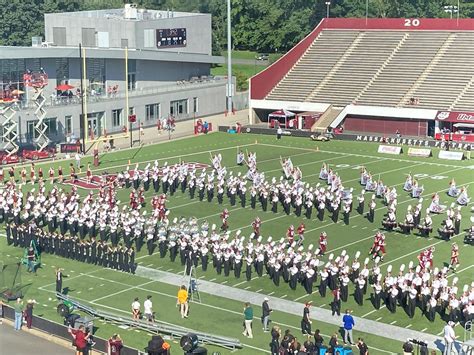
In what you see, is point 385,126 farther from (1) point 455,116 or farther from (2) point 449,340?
(2) point 449,340

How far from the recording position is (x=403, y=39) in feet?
194

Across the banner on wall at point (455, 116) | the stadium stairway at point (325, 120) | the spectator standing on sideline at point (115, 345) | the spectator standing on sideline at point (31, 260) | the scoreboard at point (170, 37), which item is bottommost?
the spectator standing on sideline at point (31, 260)

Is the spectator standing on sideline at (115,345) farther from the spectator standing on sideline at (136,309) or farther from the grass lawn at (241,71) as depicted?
the grass lawn at (241,71)

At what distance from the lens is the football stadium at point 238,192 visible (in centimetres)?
2291

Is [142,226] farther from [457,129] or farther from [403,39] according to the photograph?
[403,39]

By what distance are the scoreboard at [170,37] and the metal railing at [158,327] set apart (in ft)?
122

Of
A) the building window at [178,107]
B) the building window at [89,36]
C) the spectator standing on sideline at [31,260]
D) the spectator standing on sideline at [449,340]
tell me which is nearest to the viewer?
the spectator standing on sideline at [449,340]

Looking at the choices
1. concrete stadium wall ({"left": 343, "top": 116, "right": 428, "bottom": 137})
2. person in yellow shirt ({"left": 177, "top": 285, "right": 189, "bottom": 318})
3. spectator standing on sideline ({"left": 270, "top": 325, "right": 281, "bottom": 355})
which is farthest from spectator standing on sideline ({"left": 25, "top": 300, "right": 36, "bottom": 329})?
concrete stadium wall ({"left": 343, "top": 116, "right": 428, "bottom": 137})

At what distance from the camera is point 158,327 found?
2217 cm

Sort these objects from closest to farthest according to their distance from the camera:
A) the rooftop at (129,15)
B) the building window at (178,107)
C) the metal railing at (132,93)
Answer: the metal railing at (132,93)
the building window at (178,107)
the rooftop at (129,15)

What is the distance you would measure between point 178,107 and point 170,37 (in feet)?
19.3

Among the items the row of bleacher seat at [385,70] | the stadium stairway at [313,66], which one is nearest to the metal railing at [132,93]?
the stadium stairway at [313,66]

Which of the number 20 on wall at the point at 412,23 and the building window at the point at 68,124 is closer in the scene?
the building window at the point at 68,124

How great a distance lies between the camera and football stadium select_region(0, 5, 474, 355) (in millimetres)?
22906
